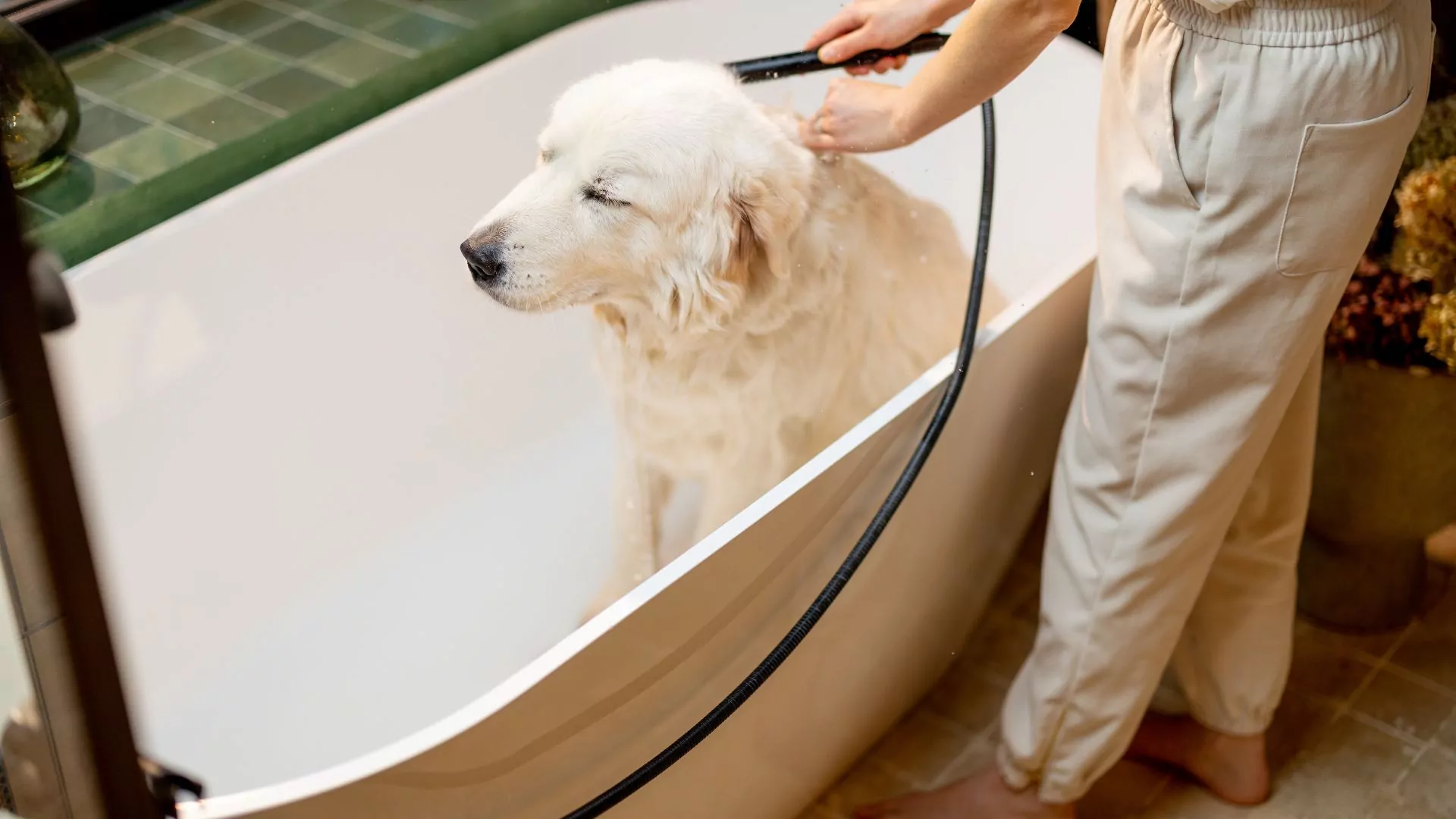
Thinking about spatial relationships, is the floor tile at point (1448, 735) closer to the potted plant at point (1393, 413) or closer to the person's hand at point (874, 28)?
the potted plant at point (1393, 413)

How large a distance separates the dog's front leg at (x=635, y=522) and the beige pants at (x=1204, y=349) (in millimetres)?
487

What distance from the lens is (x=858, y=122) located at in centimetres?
142

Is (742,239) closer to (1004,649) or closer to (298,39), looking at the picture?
(1004,649)

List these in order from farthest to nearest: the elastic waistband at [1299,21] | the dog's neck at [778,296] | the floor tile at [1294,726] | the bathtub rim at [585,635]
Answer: the floor tile at [1294,726] < the dog's neck at [778,296] < the elastic waistband at [1299,21] < the bathtub rim at [585,635]

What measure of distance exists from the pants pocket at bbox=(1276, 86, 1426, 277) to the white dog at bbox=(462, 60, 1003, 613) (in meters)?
0.48

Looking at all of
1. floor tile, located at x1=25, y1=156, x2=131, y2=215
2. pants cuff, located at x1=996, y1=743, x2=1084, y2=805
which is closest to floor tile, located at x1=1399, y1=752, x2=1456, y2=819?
pants cuff, located at x1=996, y1=743, x2=1084, y2=805

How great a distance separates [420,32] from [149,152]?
52cm

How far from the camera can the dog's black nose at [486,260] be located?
4.40 feet

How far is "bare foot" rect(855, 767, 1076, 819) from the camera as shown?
1646 mm

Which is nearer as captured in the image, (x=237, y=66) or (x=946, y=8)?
(x=946, y=8)

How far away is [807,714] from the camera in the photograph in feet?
4.96

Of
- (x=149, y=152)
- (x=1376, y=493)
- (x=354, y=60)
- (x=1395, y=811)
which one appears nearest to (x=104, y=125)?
(x=149, y=152)

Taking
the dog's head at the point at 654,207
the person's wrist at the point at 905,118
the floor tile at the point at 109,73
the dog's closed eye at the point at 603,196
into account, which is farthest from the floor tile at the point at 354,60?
the person's wrist at the point at 905,118

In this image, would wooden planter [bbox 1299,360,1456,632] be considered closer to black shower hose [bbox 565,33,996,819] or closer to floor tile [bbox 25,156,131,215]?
black shower hose [bbox 565,33,996,819]
